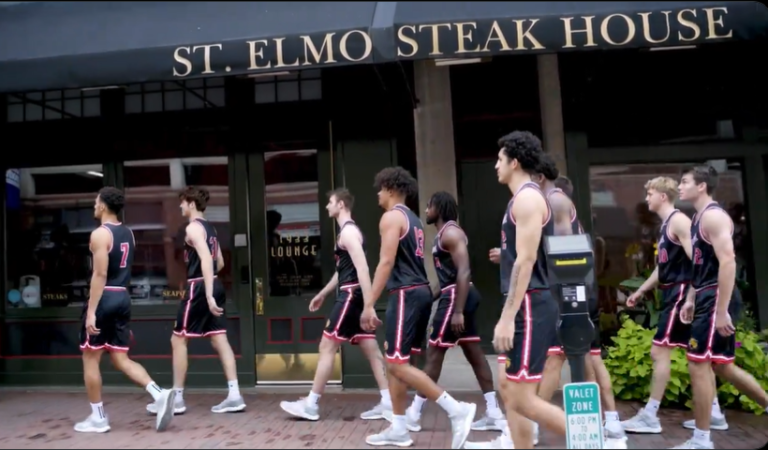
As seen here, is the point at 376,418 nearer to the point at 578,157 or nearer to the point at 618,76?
the point at 578,157

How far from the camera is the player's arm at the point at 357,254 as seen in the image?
17.4 feet

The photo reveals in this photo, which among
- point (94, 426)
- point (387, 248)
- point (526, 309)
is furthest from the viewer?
point (94, 426)

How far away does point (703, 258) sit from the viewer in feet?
15.8

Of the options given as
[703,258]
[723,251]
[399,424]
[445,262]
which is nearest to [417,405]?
[399,424]

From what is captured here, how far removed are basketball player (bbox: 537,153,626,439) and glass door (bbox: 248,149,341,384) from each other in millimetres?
2964

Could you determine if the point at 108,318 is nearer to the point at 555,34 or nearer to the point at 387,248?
the point at 387,248

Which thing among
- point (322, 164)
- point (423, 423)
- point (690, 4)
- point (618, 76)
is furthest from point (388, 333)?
point (618, 76)

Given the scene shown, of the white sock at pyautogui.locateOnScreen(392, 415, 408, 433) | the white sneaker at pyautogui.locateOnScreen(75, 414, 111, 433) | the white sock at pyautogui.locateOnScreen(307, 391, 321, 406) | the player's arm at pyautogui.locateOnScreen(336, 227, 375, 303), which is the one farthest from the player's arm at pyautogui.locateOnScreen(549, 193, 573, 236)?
the white sneaker at pyautogui.locateOnScreen(75, 414, 111, 433)

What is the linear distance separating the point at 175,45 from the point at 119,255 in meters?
2.01

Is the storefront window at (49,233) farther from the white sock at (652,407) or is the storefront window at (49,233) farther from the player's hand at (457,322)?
the white sock at (652,407)

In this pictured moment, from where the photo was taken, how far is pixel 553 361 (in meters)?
4.72

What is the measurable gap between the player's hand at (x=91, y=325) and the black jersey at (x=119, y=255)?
32 cm

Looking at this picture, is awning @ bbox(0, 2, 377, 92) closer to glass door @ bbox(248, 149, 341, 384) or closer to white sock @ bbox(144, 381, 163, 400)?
glass door @ bbox(248, 149, 341, 384)

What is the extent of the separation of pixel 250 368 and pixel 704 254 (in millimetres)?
4740
